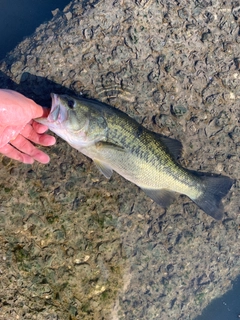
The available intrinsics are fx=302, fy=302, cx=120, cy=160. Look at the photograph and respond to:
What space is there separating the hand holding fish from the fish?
189 mm

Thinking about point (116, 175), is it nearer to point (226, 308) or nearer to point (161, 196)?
point (161, 196)

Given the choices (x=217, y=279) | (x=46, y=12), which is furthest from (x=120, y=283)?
(x=46, y=12)

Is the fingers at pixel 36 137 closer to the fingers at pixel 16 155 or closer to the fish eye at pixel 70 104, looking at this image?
the fingers at pixel 16 155

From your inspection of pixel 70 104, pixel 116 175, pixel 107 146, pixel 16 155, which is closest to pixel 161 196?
pixel 116 175

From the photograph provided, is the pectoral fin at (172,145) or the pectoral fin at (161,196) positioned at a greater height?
the pectoral fin at (172,145)

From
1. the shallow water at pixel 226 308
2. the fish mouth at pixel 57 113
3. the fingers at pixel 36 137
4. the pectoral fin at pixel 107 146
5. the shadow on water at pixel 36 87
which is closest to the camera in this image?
the fish mouth at pixel 57 113

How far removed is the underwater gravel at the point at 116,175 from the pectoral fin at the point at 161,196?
229 millimetres

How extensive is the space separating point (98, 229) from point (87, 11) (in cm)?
292

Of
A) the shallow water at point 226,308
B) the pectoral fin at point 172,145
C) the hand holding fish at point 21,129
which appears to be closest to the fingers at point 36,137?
the hand holding fish at point 21,129

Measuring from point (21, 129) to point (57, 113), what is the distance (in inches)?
21.6

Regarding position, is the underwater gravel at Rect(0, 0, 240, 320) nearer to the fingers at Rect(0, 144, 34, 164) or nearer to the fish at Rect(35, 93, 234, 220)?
A: the fingers at Rect(0, 144, 34, 164)

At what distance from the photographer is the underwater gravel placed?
3.82m

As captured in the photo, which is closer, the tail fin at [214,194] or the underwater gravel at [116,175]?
the underwater gravel at [116,175]

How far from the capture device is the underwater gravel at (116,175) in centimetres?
382
